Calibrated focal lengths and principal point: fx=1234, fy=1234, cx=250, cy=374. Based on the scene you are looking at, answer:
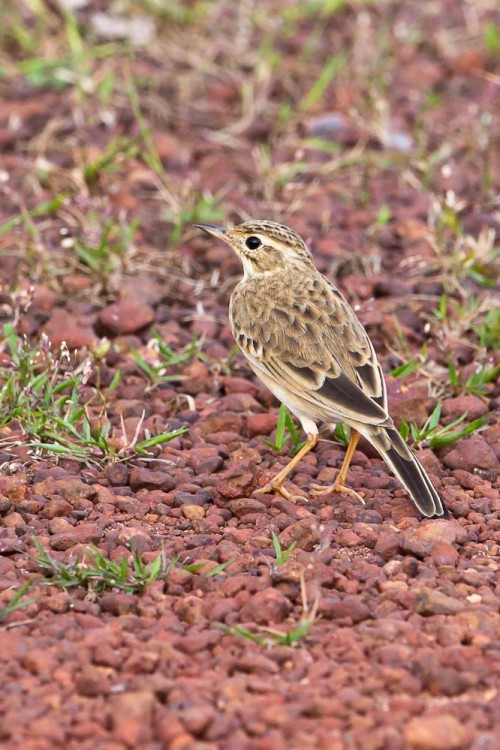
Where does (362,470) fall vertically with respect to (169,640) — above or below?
below

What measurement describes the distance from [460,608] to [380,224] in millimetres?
4366

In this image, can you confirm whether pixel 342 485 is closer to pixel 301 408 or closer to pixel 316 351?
pixel 301 408

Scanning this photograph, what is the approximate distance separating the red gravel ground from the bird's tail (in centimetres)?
10

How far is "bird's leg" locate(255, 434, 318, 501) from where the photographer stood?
5.99m

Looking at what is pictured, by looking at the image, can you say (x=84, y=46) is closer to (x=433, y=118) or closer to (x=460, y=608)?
(x=433, y=118)

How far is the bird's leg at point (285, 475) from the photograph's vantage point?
19.6ft

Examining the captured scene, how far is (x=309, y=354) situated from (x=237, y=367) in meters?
1.22

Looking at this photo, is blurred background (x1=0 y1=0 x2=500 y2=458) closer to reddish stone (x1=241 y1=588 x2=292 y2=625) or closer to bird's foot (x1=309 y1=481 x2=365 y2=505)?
bird's foot (x1=309 y1=481 x2=365 y2=505)

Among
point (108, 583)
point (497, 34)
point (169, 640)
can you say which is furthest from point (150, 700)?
point (497, 34)

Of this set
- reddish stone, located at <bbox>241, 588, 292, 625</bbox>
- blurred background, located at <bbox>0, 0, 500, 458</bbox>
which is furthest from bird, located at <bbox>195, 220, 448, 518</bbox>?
reddish stone, located at <bbox>241, 588, 292, 625</bbox>

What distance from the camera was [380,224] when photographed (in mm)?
8703

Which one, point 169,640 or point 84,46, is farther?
point 84,46

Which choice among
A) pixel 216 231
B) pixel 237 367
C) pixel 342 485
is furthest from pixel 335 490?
pixel 216 231

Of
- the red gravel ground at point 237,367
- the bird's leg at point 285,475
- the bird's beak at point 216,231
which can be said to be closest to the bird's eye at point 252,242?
the bird's beak at point 216,231
